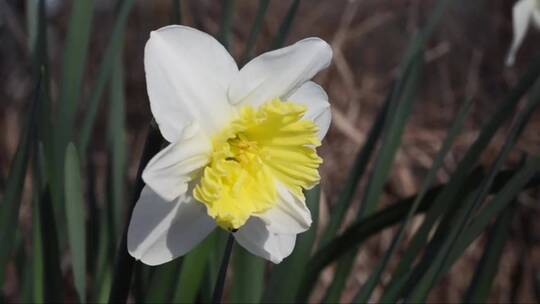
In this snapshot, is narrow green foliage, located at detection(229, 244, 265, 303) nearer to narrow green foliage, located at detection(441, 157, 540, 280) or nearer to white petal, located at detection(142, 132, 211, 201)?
narrow green foliage, located at detection(441, 157, 540, 280)

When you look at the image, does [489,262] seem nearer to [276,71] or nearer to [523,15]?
[523,15]

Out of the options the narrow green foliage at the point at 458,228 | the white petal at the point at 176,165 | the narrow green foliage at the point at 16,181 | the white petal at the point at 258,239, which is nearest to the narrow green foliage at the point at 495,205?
the narrow green foliage at the point at 458,228

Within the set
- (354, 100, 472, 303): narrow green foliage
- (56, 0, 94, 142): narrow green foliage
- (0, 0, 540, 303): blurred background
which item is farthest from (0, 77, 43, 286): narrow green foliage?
(0, 0, 540, 303): blurred background

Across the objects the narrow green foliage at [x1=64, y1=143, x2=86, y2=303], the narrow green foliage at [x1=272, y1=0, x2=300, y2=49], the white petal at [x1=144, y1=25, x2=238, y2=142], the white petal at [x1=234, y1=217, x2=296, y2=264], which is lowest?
the narrow green foliage at [x1=64, y1=143, x2=86, y2=303]

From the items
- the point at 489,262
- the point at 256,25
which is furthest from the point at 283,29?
the point at 489,262

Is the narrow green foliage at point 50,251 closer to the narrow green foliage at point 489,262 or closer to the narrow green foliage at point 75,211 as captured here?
the narrow green foliage at point 75,211

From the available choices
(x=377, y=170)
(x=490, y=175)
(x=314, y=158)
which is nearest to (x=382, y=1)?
(x=377, y=170)

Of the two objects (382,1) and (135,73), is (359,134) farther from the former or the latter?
(135,73)
